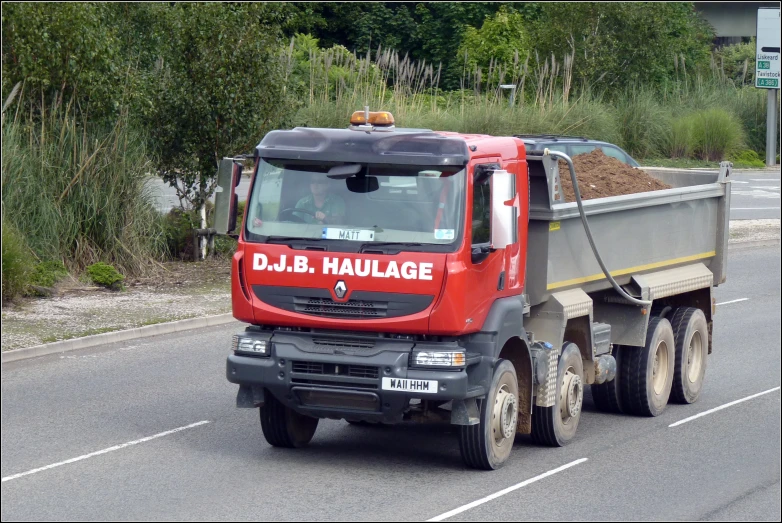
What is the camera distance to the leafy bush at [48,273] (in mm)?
17016

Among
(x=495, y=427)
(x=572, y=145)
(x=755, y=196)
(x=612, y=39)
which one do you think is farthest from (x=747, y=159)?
(x=495, y=427)

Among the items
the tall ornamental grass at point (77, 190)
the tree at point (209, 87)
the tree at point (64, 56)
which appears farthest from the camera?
the tree at point (209, 87)

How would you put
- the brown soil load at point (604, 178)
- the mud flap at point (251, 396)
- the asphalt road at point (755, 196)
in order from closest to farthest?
the mud flap at point (251, 396)
the brown soil load at point (604, 178)
the asphalt road at point (755, 196)

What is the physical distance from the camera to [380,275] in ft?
28.2

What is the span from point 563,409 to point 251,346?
2909 mm

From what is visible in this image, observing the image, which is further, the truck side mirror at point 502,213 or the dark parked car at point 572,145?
the dark parked car at point 572,145

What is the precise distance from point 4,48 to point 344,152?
35.4 ft

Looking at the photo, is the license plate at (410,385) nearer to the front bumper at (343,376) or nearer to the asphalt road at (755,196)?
the front bumper at (343,376)

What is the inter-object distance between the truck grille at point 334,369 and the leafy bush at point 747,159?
32.5 m

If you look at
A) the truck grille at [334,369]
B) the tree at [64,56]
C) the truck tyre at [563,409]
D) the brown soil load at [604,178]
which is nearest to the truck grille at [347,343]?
the truck grille at [334,369]

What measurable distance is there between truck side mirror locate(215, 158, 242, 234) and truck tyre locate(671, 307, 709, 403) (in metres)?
5.25

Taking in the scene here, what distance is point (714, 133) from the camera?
→ 37.8 meters

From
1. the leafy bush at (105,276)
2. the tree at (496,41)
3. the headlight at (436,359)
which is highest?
the tree at (496,41)

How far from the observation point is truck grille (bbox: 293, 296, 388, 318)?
866cm
